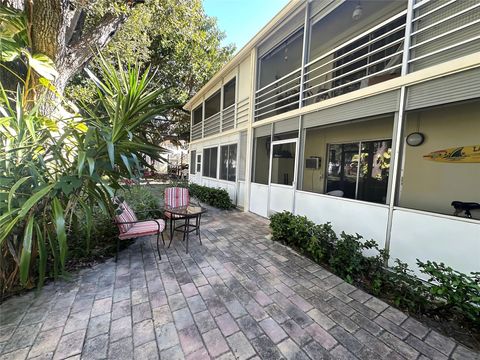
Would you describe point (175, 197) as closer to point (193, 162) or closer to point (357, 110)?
point (357, 110)

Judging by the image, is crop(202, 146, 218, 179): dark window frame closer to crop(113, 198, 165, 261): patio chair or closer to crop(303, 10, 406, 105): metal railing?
crop(303, 10, 406, 105): metal railing

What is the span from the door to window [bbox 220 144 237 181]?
2.03 m

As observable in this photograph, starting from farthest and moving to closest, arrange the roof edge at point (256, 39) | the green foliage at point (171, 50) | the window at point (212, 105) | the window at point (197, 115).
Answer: the window at point (197, 115), the window at point (212, 105), the green foliage at point (171, 50), the roof edge at point (256, 39)

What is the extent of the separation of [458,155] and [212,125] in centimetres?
798

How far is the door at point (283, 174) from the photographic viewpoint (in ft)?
16.5

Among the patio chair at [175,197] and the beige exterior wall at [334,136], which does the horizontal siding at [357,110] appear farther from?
the patio chair at [175,197]

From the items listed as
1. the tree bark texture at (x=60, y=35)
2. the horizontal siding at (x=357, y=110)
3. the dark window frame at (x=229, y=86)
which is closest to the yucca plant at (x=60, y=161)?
the tree bark texture at (x=60, y=35)

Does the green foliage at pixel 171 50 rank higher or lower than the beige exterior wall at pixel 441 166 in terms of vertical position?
higher

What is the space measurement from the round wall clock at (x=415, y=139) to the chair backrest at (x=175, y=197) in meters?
5.39

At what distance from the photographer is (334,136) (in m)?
6.09

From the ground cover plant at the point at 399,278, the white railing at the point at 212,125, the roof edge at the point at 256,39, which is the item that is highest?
the roof edge at the point at 256,39

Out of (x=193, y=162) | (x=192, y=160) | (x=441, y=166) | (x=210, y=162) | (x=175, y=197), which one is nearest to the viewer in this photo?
(x=441, y=166)

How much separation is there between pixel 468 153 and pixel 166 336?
5.78 meters

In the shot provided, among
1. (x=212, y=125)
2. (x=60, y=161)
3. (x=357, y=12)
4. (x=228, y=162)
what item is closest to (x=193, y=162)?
(x=212, y=125)
